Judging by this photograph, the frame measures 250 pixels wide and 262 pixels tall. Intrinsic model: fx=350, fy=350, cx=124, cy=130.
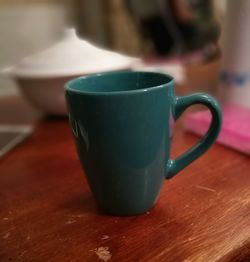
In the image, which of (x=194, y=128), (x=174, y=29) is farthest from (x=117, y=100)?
Answer: (x=174, y=29)

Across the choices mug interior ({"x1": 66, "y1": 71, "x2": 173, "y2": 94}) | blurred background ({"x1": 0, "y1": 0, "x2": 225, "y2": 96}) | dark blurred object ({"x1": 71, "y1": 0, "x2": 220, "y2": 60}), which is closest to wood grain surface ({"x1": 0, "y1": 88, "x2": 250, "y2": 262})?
mug interior ({"x1": 66, "y1": 71, "x2": 173, "y2": 94})

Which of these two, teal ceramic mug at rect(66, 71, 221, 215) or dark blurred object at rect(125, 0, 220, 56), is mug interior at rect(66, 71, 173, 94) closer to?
teal ceramic mug at rect(66, 71, 221, 215)

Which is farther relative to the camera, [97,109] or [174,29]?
[174,29]

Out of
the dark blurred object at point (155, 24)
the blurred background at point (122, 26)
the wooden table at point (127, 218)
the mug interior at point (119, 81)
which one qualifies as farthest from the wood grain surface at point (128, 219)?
the dark blurred object at point (155, 24)

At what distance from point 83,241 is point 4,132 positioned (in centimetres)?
38

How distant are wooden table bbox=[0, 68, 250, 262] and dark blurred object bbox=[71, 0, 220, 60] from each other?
89cm

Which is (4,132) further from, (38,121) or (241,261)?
(241,261)

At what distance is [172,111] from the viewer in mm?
351

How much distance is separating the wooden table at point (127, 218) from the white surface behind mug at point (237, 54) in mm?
164

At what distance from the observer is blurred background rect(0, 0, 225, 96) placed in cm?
121

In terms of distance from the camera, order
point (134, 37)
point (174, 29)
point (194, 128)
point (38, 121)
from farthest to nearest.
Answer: point (134, 37) < point (174, 29) < point (38, 121) < point (194, 128)

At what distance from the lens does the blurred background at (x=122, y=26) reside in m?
1.21

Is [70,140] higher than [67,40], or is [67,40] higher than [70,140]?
[67,40]

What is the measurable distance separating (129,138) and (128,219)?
9 cm
